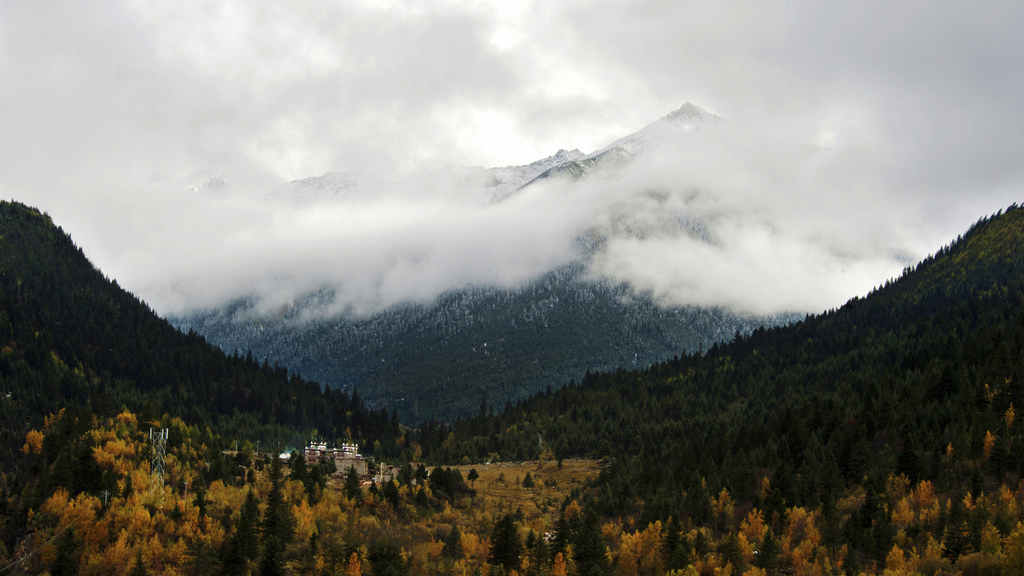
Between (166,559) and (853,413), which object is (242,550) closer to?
(166,559)

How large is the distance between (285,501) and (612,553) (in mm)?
61441

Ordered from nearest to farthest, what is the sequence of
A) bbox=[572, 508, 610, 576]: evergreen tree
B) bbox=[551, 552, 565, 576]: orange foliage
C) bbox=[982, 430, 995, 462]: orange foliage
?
1. bbox=[572, 508, 610, 576]: evergreen tree
2. bbox=[551, 552, 565, 576]: orange foliage
3. bbox=[982, 430, 995, 462]: orange foliage

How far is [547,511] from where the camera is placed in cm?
19862

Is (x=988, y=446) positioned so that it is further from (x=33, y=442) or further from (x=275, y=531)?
(x=33, y=442)

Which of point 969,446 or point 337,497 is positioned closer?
point 969,446

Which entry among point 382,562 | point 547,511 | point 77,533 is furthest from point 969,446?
point 77,533

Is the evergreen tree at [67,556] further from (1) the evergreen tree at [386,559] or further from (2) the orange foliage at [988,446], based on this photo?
(2) the orange foliage at [988,446]

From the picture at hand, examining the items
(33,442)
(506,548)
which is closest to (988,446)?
(506,548)

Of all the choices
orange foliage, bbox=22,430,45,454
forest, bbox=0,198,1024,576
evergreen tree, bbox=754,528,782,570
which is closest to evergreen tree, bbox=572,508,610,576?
forest, bbox=0,198,1024,576

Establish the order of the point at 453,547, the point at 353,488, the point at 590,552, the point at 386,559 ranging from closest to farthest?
1. the point at 386,559
2. the point at 590,552
3. the point at 453,547
4. the point at 353,488

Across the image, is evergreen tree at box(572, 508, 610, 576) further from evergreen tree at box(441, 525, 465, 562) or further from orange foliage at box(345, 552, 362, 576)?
orange foliage at box(345, 552, 362, 576)

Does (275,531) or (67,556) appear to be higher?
(275,531)

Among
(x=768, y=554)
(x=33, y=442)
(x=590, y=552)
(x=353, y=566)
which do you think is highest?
(x=33, y=442)

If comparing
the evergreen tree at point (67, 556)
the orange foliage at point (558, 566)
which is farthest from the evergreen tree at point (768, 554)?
the evergreen tree at point (67, 556)
